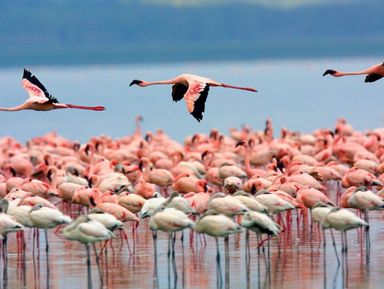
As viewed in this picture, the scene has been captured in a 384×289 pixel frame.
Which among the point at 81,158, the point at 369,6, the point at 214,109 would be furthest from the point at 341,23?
the point at 81,158

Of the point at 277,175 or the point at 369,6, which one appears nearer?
the point at 277,175

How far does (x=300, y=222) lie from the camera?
15.3 metres

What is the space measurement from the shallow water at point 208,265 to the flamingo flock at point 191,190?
0.54 ft

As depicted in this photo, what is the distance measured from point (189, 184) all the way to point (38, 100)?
2.03 meters

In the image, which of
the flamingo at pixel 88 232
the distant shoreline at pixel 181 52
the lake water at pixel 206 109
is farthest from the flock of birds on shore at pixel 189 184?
the distant shoreline at pixel 181 52

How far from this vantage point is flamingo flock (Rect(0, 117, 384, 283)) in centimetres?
1189

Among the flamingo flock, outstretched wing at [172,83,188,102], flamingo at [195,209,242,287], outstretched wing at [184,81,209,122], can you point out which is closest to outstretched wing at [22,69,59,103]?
the flamingo flock

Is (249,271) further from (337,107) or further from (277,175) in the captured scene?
(337,107)

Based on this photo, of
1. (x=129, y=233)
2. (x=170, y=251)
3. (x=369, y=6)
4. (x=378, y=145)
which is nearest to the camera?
(x=170, y=251)

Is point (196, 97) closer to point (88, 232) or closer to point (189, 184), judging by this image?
point (189, 184)

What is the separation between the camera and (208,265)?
12.5 meters

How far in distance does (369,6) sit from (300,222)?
118 meters

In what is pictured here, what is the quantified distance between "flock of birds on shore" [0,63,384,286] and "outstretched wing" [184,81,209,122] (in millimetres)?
11

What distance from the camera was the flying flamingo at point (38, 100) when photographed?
15516 millimetres
